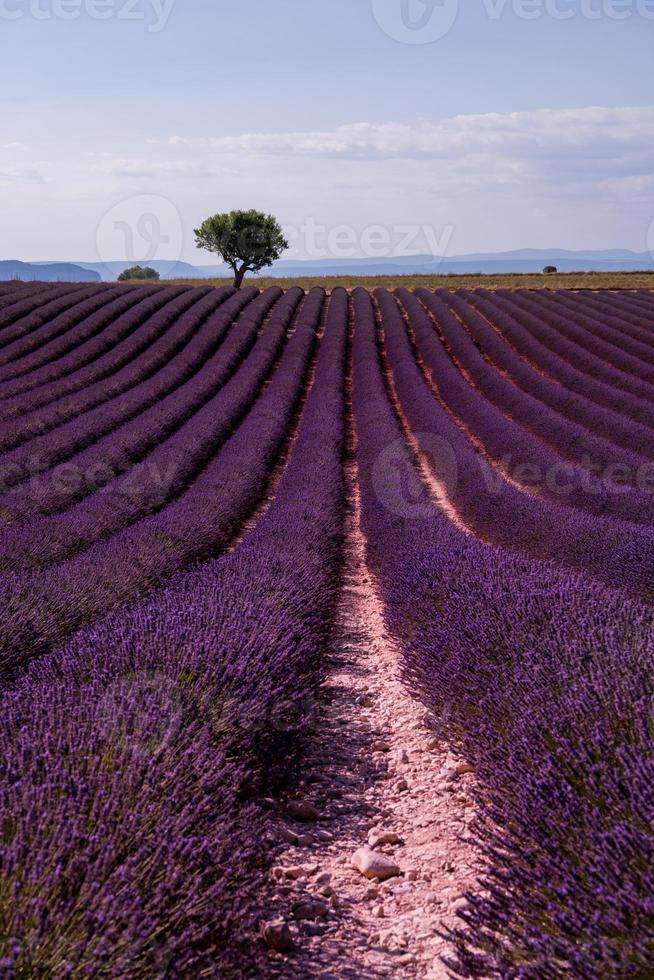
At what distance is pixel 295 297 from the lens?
91.9ft

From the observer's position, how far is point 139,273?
6619 cm

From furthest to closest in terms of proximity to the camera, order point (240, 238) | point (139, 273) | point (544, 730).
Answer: point (139, 273) < point (240, 238) < point (544, 730)

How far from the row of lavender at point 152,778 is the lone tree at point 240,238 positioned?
35983 millimetres

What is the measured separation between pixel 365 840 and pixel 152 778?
3.43 ft

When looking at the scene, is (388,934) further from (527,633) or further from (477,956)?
(527,633)

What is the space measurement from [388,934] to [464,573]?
2.05m

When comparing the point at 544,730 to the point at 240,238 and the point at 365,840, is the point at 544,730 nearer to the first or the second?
the point at 365,840

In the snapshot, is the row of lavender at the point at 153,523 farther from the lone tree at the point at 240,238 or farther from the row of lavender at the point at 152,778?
the lone tree at the point at 240,238

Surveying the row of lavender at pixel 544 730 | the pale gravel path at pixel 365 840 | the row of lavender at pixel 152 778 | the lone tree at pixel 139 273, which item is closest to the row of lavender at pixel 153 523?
the row of lavender at pixel 152 778

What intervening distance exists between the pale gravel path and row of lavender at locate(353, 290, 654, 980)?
0.50 feet

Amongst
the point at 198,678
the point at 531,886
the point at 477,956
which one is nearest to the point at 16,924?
the point at 477,956

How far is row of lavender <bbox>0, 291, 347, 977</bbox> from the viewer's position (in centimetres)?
149

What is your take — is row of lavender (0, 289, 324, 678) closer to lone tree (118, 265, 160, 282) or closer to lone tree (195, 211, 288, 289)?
lone tree (195, 211, 288, 289)

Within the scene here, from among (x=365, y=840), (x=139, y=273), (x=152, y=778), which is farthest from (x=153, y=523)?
(x=139, y=273)
